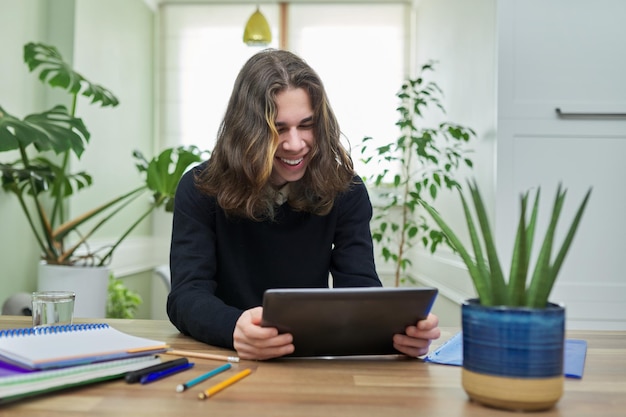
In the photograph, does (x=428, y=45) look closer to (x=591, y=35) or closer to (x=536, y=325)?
(x=591, y=35)

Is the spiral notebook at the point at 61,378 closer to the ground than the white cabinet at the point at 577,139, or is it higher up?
closer to the ground

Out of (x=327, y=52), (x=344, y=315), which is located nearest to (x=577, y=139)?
(x=344, y=315)

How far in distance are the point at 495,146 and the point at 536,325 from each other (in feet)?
7.78

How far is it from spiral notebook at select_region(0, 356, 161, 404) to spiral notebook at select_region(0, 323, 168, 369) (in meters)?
0.01

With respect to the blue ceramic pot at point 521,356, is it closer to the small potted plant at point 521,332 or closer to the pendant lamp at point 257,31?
the small potted plant at point 521,332

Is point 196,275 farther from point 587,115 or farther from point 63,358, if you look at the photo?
point 587,115

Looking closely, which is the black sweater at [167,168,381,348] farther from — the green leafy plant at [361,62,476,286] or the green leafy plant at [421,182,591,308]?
the green leafy plant at [361,62,476,286]

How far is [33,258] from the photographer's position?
3869mm

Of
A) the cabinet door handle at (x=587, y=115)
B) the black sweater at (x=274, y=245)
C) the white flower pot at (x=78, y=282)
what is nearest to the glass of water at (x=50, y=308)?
the black sweater at (x=274, y=245)

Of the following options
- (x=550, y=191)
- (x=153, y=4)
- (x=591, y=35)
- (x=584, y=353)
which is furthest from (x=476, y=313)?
(x=153, y=4)

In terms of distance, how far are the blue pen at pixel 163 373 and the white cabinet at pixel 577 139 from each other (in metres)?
2.22

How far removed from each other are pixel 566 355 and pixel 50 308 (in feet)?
3.00

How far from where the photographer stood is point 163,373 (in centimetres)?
108

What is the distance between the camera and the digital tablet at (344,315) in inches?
44.8
